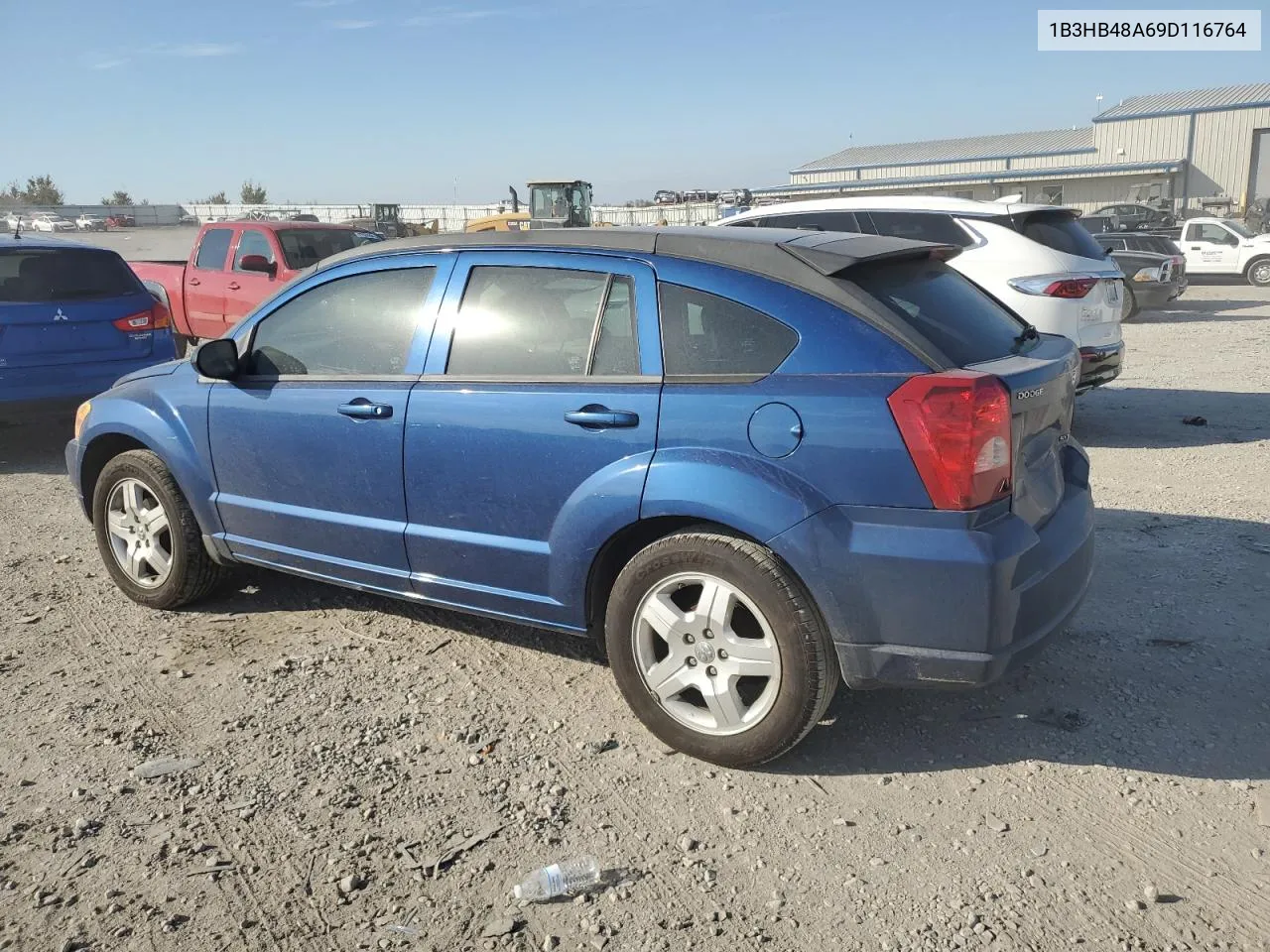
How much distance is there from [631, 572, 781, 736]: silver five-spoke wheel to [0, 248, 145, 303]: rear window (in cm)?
681

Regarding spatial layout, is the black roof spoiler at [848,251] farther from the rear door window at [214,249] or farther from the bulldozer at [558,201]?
the bulldozer at [558,201]

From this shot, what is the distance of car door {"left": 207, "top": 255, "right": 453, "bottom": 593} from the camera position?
403 centimetres

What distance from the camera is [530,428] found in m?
3.61

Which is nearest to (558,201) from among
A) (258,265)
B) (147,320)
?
(258,265)

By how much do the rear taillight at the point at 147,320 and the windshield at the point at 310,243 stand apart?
3277mm

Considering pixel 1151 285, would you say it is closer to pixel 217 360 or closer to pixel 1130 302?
pixel 1130 302

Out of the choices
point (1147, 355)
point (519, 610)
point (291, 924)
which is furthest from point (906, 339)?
point (1147, 355)

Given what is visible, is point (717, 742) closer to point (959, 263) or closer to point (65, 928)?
point (65, 928)

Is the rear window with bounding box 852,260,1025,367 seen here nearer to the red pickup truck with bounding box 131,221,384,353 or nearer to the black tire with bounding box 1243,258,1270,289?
the red pickup truck with bounding box 131,221,384,353

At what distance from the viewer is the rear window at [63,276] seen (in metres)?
7.98

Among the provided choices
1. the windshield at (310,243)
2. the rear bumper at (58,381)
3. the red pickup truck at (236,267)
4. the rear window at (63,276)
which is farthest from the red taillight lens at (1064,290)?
the red pickup truck at (236,267)

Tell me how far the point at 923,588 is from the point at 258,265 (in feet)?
34.1

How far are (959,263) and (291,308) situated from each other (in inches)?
220

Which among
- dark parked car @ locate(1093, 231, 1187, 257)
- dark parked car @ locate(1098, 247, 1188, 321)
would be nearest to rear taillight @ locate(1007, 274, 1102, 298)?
dark parked car @ locate(1098, 247, 1188, 321)
